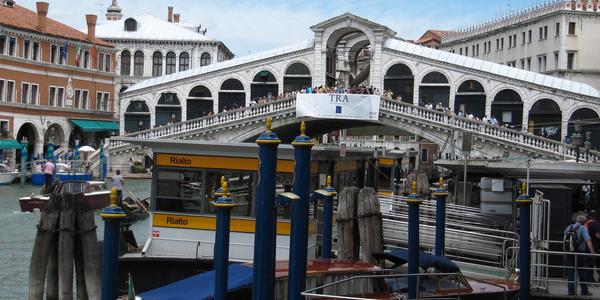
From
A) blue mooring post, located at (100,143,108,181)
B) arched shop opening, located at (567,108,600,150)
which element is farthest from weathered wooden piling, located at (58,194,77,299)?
blue mooring post, located at (100,143,108,181)

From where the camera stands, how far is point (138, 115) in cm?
3155

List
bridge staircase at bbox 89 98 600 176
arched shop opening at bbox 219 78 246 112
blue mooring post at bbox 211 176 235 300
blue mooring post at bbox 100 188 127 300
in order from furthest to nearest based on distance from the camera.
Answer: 1. arched shop opening at bbox 219 78 246 112
2. bridge staircase at bbox 89 98 600 176
3. blue mooring post at bbox 211 176 235 300
4. blue mooring post at bbox 100 188 127 300

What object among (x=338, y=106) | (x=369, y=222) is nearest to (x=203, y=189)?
(x=369, y=222)

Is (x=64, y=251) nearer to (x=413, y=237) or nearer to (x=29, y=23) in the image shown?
(x=413, y=237)

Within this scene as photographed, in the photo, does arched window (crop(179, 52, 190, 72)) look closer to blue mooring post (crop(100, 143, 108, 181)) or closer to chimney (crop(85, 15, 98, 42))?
chimney (crop(85, 15, 98, 42))

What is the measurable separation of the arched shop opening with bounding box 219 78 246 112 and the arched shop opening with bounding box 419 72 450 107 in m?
5.73

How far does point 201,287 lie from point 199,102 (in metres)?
23.9

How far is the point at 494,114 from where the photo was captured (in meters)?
28.6

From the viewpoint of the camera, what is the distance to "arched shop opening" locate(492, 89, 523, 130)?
28.2m

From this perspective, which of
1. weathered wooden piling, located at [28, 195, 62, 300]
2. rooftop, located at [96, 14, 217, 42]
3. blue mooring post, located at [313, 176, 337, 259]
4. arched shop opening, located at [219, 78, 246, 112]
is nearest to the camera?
weathered wooden piling, located at [28, 195, 62, 300]

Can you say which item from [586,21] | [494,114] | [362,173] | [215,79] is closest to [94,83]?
[215,79]

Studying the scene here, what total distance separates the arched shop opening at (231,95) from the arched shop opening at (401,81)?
4610mm

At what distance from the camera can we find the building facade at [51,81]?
103 feet

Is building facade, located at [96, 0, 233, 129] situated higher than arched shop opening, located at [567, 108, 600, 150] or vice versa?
building facade, located at [96, 0, 233, 129]
